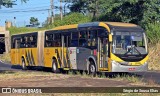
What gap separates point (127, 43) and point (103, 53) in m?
1.40

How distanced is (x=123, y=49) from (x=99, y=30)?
5.96 feet

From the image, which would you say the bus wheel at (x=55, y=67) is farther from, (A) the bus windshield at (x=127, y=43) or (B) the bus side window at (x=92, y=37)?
(A) the bus windshield at (x=127, y=43)

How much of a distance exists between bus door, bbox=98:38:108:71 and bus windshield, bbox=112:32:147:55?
0.60 m

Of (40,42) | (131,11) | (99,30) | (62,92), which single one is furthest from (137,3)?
(62,92)

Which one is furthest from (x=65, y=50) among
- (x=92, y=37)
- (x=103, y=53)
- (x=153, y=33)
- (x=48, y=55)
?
(x=153, y=33)

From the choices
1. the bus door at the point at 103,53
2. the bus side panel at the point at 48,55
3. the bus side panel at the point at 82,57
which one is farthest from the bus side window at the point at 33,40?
the bus door at the point at 103,53

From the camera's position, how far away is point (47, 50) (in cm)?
3022

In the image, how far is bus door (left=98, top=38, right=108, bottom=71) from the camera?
2327cm

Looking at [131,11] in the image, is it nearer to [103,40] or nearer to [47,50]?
[47,50]

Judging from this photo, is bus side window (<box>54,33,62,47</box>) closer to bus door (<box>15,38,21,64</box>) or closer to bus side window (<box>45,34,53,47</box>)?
bus side window (<box>45,34,53,47</box>)

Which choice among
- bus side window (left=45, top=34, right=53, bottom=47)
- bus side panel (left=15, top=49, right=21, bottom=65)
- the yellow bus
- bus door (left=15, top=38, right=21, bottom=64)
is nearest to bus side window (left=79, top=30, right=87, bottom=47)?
the yellow bus

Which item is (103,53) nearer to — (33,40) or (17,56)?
A: (33,40)

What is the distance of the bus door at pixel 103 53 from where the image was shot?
23266mm

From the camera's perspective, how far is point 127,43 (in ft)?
76.2
